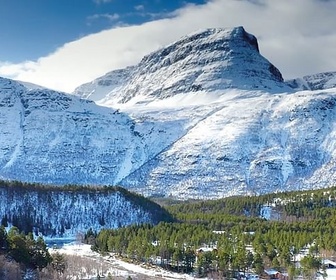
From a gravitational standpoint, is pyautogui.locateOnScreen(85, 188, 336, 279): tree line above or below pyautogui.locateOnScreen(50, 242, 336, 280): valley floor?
above

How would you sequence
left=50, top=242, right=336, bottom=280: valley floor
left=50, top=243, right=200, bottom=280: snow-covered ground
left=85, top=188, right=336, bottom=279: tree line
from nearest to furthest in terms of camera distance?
left=50, top=242, right=336, bottom=280: valley floor < left=50, top=243, right=200, bottom=280: snow-covered ground < left=85, top=188, right=336, bottom=279: tree line

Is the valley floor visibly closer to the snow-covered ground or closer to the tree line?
the snow-covered ground

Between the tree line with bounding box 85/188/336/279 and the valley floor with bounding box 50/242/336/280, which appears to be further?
the tree line with bounding box 85/188/336/279

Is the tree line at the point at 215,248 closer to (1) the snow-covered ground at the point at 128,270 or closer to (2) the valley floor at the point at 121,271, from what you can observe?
(2) the valley floor at the point at 121,271

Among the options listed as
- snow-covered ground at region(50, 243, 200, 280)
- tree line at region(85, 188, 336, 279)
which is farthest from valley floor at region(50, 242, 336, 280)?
tree line at region(85, 188, 336, 279)

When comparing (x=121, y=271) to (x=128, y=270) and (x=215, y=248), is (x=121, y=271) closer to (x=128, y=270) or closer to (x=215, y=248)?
(x=128, y=270)

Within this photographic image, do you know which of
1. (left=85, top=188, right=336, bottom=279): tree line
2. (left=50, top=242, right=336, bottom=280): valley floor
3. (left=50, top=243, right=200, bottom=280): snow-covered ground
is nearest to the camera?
(left=50, top=242, right=336, bottom=280): valley floor

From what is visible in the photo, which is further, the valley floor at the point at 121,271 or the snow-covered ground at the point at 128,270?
the snow-covered ground at the point at 128,270

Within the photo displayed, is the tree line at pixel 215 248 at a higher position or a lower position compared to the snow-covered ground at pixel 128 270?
higher

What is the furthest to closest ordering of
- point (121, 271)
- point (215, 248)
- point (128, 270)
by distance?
point (215, 248)
point (128, 270)
point (121, 271)

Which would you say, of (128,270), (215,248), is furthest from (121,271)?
(215,248)

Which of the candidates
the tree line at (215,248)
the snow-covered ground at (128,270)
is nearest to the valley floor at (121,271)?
the snow-covered ground at (128,270)
